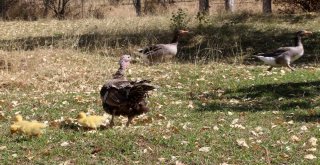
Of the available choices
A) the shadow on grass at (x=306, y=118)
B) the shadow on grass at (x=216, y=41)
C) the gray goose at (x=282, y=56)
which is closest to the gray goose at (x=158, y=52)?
the shadow on grass at (x=216, y=41)

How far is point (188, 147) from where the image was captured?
777cm

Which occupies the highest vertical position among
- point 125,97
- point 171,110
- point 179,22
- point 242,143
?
point 125,97

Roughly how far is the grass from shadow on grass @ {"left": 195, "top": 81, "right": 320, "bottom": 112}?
0.07ft

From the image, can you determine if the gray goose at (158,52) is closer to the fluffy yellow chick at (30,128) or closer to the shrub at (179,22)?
the shrub at (179,22)

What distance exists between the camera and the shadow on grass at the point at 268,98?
37.3ft

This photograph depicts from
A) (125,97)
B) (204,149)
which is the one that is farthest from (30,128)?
(204,149)

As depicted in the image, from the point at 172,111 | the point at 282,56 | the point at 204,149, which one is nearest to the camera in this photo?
the point at 204,149

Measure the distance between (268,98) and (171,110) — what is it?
2399 millimetres

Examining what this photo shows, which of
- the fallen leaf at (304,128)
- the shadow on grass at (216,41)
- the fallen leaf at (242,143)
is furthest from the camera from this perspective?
the shadow on grass at (216,41)

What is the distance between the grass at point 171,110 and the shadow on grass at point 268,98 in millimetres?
20

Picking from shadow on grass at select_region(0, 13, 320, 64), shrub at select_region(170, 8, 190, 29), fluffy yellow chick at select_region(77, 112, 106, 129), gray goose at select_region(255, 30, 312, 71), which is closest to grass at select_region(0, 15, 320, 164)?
fluffy yellow chick at select_region(77, 112, 106, 129)

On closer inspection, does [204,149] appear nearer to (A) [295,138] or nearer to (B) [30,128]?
(A) [295,138]

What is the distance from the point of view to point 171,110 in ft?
36.6

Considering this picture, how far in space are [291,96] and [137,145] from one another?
5.72 m
